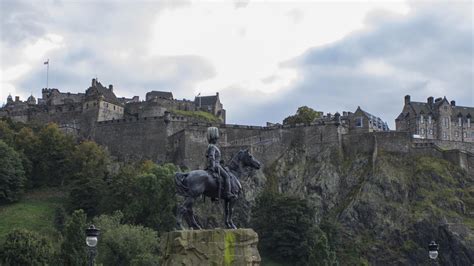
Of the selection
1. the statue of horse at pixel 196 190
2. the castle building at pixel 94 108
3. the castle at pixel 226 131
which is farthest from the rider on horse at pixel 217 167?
the castle building at pixel 94 108

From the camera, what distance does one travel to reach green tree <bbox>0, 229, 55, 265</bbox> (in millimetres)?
61572

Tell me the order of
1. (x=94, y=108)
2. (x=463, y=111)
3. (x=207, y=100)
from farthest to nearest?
(x=207, y=100), (x=463, y=111), (x=94, y=108)

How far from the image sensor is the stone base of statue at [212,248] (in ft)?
74.3

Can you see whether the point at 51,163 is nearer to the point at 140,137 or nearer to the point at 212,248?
the point at 140,137

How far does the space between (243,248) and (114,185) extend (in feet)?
211

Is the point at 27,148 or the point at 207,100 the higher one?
the point at 207,100

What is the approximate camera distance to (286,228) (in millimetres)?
84500

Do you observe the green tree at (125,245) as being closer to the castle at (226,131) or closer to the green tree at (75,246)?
the green tree at (75,246)

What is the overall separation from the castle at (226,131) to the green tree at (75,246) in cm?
3611

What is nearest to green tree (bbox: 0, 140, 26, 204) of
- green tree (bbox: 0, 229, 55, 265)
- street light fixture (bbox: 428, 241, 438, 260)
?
green tree (bbox: 0, 229, 55, 265)

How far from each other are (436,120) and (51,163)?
56708 millimetres

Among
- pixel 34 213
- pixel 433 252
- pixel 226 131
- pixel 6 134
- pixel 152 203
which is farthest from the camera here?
pixel 6 134

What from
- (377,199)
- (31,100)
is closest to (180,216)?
(377,199)

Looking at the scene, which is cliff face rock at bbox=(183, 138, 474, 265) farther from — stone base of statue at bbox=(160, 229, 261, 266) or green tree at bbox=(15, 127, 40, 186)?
stone base of statue at bbox=(160, 229, 261, 266)
